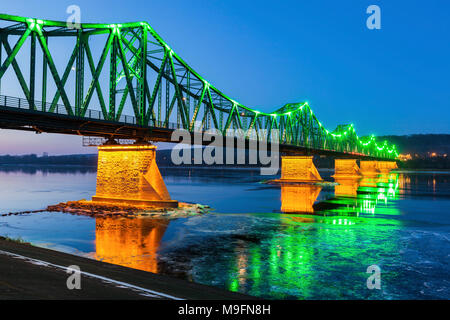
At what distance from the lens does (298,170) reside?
86625 mm

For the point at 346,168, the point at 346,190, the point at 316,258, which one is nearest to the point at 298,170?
the point at 346,190

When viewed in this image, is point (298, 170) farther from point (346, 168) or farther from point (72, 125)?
point (72, 125)

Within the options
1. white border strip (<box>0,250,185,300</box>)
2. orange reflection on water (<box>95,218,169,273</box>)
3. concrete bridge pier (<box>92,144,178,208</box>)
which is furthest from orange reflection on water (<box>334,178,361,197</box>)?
white border strip (<box>0,250,185,300</box>)

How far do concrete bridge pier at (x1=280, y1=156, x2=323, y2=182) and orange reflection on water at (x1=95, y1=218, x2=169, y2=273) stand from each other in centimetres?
6071

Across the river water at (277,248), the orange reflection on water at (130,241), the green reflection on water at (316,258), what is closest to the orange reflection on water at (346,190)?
the river water at (277,248)

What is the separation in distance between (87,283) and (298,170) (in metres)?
79.9

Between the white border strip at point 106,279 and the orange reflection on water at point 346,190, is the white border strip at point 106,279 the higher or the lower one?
the higher one

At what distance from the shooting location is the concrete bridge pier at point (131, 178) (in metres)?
33.9

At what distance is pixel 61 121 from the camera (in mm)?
28688

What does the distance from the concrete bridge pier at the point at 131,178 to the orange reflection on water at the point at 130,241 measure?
5.34m

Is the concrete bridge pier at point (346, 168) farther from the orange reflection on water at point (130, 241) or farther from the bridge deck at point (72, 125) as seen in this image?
the orange reflection on water at point (130, 241)
